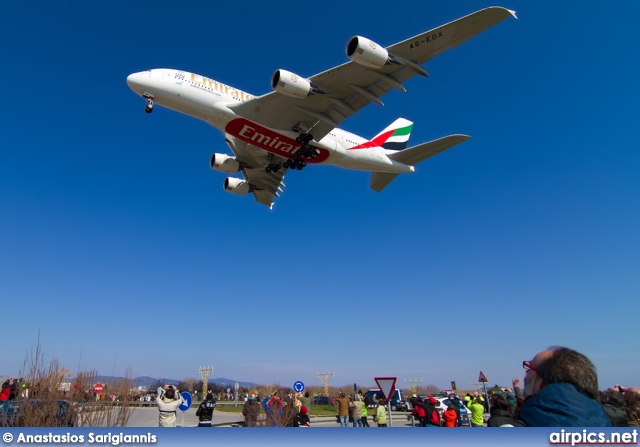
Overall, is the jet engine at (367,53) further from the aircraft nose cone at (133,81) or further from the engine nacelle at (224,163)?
the engine nacelle at (224,163)

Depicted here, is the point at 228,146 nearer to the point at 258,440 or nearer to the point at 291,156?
the point at 291,156

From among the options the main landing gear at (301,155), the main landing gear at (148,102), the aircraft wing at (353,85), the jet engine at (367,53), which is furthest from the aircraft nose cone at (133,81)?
the jet engine at (367,53)

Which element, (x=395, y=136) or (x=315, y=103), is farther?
(x=395, y=136)

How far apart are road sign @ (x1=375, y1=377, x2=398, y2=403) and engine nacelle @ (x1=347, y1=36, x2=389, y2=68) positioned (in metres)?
14.9

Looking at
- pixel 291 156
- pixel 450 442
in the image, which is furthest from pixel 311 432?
pixel 291 156

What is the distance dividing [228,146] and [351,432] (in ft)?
104

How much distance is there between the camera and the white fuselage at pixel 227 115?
24.7m

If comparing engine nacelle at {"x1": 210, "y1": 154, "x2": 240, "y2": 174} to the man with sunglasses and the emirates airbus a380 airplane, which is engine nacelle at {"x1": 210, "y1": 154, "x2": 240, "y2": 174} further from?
the man with sunglasses

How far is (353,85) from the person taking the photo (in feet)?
79.2

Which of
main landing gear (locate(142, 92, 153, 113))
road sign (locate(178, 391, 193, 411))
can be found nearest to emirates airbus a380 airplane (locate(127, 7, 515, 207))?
main landing gear (locate(142, 92, 153, 113))

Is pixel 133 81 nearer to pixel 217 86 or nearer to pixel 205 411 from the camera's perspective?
pixel 217 86

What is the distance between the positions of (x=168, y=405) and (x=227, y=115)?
738 inches

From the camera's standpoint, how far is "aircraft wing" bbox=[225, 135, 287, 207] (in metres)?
31.4

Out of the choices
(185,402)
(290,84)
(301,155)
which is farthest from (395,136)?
(185,402)
